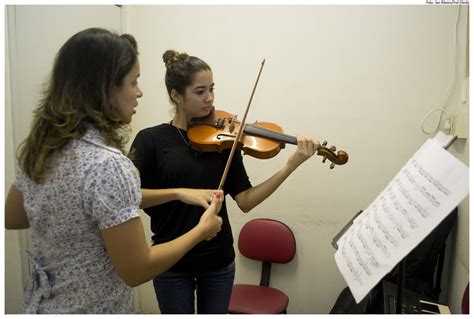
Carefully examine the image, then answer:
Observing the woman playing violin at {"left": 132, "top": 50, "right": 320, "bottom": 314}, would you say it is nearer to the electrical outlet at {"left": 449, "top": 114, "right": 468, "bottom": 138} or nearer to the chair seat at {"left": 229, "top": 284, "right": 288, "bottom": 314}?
the chair seat at {"left": 229, "top": 284, "right": 288, "bottom": 314}

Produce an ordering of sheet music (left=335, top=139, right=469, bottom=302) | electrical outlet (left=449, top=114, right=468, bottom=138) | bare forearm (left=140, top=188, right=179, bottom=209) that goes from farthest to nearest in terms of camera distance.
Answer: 1. electrical outlet (left=449, top=114, right=468, bottom=138)
2. bare forearm (left=140, top=188, right=179, bottom=209)
3. sheet music (left=335, top=139, right=469, bottom=302)

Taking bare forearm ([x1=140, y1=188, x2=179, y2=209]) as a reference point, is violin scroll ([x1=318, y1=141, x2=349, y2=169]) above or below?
A: above

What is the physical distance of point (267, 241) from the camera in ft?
7.03

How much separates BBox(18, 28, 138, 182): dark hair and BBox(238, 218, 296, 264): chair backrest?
148cm

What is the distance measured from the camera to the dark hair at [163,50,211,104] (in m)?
1.38

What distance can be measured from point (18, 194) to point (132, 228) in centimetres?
35

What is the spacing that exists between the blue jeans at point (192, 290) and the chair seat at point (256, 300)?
45 cm

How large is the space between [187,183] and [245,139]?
327mm

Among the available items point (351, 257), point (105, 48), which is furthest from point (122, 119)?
point (351, 257)

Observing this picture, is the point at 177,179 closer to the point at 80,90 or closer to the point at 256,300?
the point at 80,90

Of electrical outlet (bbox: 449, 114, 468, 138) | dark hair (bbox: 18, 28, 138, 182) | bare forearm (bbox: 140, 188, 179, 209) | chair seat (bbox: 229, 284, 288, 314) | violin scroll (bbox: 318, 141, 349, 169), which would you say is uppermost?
dark hair (bbox: 18, 28, 138, 182)

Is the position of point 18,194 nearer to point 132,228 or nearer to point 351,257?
point 132,228

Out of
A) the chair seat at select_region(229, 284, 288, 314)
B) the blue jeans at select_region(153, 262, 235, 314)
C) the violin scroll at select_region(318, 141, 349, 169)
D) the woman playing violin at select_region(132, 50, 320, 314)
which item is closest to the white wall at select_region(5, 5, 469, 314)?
the chair seat at select_region(229, 284, 288, 314)

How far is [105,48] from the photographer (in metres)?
0.81
